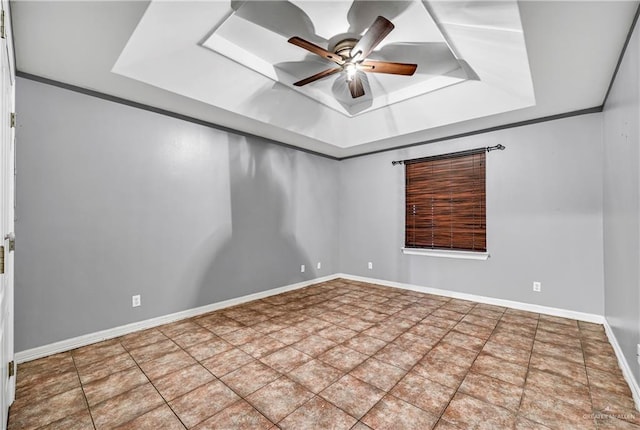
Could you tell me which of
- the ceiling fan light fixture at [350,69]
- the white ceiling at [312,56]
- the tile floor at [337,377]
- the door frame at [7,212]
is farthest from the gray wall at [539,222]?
the door frame at [7,212]

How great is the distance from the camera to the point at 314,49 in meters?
2.31

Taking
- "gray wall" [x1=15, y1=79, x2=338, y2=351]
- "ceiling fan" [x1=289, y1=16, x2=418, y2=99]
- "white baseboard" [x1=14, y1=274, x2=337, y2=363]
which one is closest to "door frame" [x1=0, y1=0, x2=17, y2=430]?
"white baseboard" [x1=14, y1=274, x2=337, y2=363]

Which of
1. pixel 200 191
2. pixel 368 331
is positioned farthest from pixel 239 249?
pixel 368 331

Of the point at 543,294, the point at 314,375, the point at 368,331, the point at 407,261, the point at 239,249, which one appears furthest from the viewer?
the point at 407,261

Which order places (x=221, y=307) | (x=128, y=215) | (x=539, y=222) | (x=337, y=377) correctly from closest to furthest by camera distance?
1. (x=337, y=377)
2. (x=128, y=215)
3. (x=539, y=222)
4. (x=221, y=307)

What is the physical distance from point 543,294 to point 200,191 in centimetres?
447

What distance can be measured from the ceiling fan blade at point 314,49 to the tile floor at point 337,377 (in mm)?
2553

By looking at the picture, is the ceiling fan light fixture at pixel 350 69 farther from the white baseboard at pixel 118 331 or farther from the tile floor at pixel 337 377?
the white baseboard at pixel 118 331

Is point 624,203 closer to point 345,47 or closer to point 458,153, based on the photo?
point 458,153

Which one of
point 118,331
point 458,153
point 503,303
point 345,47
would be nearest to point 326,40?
point 345,47

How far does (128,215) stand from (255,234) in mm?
1639

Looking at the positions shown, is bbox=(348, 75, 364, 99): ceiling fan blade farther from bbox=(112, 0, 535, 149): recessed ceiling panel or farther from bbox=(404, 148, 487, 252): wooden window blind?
bbox=(404, 148, 487, 252): wooden window blind

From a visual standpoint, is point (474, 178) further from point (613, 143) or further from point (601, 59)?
point (601, 59)

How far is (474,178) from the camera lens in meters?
4.13
